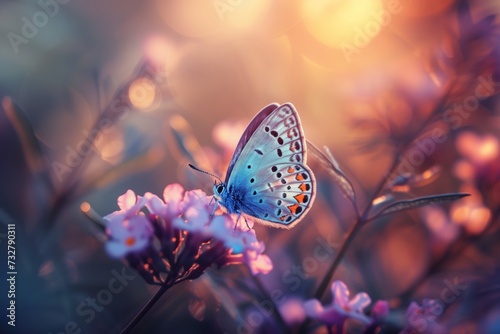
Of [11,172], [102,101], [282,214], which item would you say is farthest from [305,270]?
[11,172]

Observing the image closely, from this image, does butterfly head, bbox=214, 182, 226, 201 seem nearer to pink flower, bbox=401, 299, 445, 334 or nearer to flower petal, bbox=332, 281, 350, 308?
flower petal, bbox=332, 281, 350, 308

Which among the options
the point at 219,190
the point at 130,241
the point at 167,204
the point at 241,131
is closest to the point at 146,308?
the point at 130,241

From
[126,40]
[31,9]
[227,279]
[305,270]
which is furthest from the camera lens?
[126,40]

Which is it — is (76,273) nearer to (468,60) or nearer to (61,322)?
(61,322)

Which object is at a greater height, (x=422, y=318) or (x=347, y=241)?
(x=347, y=241)

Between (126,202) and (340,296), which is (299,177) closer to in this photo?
(340,296)

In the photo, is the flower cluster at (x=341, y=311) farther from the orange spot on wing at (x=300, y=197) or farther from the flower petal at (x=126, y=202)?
the flower petal at (x=126, y=202)

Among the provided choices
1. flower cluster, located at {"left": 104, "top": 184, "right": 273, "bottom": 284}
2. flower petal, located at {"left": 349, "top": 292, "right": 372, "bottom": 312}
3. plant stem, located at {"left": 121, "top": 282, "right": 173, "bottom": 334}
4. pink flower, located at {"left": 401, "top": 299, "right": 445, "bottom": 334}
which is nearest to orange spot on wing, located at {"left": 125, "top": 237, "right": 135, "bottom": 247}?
flower cluster, located at {"left": 104, "top": 184, "right": 273, "bottom": 284}
